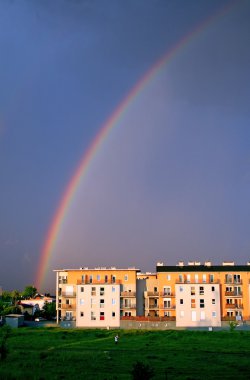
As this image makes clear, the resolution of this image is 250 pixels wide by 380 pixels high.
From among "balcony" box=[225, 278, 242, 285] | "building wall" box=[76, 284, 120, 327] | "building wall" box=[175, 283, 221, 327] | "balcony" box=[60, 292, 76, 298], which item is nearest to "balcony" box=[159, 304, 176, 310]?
"building wall" box=[175, 283, 221, 327]

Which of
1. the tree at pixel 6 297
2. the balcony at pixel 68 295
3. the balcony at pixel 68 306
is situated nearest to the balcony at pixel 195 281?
the balcony at pixel 68 295

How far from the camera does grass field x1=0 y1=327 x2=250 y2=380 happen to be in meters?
35.9

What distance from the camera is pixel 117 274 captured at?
313 ft

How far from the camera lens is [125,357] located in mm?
45250

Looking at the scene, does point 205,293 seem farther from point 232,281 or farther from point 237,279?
point 237,279

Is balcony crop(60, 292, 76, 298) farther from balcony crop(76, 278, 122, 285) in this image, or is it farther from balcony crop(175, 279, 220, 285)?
balcony crop(175, 279, 220, 285)

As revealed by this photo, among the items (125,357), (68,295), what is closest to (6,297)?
(68,295)

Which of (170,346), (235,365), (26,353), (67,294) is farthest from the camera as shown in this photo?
(67,294)

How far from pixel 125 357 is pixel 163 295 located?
49455mm

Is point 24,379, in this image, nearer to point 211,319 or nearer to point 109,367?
point 109,367

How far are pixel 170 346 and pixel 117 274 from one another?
39.4m

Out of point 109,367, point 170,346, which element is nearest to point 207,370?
point 109,367

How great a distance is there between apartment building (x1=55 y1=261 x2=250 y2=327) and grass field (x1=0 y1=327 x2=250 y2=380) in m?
17.9

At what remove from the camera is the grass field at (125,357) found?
3588 cm
